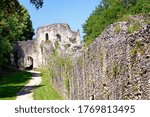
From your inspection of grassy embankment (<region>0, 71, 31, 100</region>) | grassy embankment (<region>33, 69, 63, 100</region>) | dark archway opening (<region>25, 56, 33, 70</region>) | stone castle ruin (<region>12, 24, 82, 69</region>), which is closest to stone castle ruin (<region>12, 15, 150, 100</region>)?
grassy embankment (<region>33, 69, 63, 100</region>)

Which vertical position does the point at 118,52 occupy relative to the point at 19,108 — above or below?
above

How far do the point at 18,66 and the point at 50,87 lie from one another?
24.9 meters

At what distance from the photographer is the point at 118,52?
13.2m

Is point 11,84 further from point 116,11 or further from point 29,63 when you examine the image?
point 29,63

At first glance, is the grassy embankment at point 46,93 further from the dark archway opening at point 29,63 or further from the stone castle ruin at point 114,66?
the dark archway opening at point 29,63

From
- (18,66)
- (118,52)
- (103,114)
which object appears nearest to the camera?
(103,114)

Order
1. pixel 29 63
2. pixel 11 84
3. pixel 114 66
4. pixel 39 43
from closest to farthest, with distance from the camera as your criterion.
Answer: pixel 114 66 → pixel 11 84 → pixel 39 43 → pixel 29 63

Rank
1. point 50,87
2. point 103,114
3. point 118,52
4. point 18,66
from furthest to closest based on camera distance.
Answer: point 18,66 → point 50,87 → point 118,52 → point 103,114

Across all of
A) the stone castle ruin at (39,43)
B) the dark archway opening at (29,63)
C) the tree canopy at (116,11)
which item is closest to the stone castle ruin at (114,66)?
the tree canopy at (116,11)

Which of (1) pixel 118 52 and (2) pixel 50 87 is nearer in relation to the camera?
(1) pixel 118 52

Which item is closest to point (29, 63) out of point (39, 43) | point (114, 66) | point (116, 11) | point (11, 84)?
point (39, 43)

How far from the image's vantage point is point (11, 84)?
3875 cm

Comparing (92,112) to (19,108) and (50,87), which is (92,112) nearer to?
(19,108)

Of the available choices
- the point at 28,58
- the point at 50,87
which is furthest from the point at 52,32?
the point at 50,87
